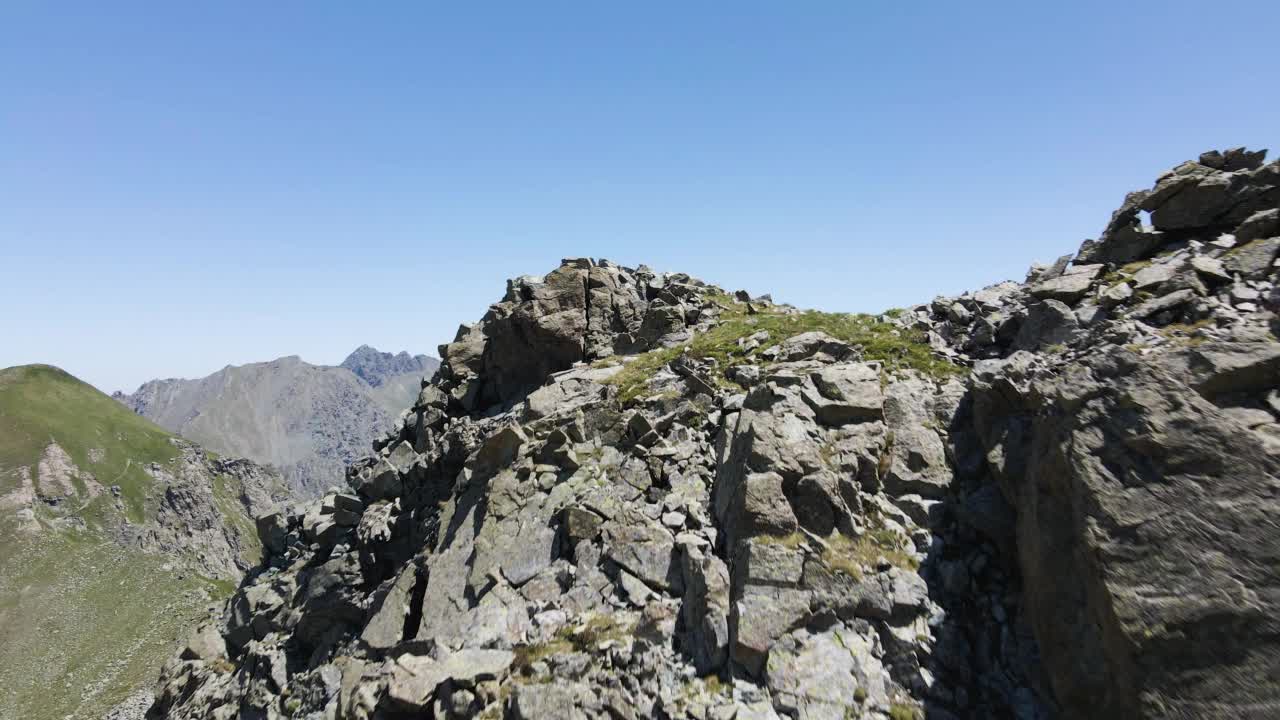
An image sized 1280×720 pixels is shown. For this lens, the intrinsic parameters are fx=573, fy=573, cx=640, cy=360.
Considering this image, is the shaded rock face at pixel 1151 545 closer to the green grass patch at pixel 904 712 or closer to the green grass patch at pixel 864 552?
the green grass patch at pixel 904 712

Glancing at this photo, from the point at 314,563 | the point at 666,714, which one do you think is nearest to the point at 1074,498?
the point at 666,714

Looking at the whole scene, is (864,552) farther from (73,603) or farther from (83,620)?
(73,603)

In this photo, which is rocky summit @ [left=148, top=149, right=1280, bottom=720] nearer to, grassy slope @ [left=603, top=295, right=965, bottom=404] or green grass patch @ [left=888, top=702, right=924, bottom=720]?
green grass patch @ [left=888, top=702, right=924, bottom=720]

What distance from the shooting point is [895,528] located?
59.7 feet

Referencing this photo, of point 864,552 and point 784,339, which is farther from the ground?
point 784,339

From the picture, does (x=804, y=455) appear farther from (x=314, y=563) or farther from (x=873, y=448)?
(x=314, y=563)

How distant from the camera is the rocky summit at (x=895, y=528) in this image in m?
10.8

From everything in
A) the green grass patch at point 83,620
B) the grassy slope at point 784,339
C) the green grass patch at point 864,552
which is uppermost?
the grassy slope at point 784,339

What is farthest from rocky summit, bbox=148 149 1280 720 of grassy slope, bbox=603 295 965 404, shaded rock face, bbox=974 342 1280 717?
grassy slope, bbox=603 295 965 404

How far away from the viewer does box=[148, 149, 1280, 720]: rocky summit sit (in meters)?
10.8

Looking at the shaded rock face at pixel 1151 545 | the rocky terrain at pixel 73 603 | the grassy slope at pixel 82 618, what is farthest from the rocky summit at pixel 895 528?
the grassy slope at pixel 82 618

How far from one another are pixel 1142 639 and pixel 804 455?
10344mm

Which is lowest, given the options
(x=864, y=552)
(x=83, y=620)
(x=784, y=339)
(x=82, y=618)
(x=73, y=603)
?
(x=83, y=620)

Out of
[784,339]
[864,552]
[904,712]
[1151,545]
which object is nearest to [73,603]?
[784,339]
